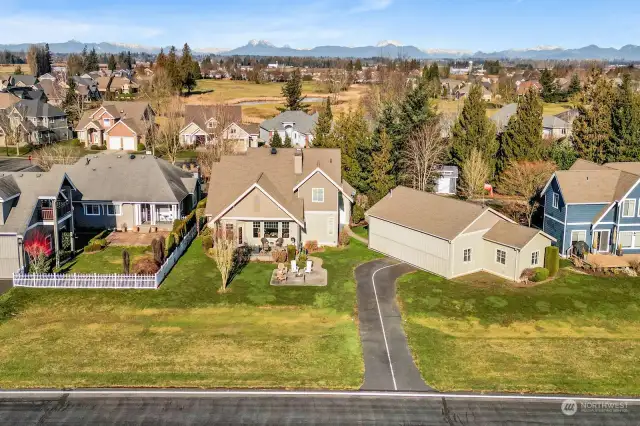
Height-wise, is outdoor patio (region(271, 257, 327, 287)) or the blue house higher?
the blue house

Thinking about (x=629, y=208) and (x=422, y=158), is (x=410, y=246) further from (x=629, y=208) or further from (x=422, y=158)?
(x=422, y=158)

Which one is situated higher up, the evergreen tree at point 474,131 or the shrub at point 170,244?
the evergreen tree at point 474,131

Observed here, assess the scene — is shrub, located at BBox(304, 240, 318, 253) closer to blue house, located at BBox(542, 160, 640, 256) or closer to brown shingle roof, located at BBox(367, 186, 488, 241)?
brown shingle roof, located at BBox(367, 186, 488, 241)

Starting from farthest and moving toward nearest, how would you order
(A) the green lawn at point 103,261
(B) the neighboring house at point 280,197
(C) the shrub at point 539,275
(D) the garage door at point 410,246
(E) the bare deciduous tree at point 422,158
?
(E) the bare deciduous tree at point 422,158
(B) the neighboring house at point 280,197
(D) the garage door at point 410,246
(A) the green lawn at point 103,261
(C) the shrub at point 539,275

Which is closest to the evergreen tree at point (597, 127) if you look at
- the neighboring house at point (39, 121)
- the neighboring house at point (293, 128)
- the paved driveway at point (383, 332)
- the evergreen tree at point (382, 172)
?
the evergreen tree at point (382, 172)

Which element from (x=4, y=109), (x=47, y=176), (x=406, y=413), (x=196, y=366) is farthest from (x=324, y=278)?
(x=4, y=109)

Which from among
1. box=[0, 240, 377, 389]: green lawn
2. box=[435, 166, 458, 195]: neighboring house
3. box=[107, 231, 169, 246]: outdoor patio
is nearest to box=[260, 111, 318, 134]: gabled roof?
box=[435, 166, 458, 195]: neighboring house

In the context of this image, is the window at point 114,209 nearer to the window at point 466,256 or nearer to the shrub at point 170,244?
the shrub at point 170,244
